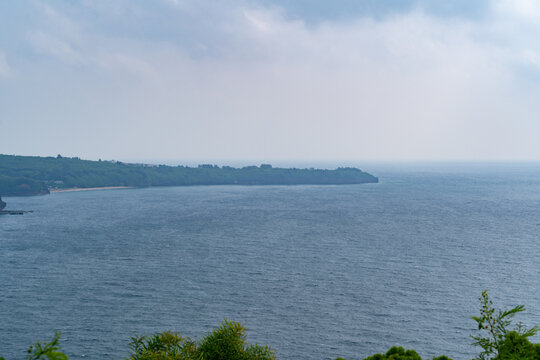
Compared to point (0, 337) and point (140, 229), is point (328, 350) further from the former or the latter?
point (140, 229)

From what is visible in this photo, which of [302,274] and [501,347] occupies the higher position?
[501,347]

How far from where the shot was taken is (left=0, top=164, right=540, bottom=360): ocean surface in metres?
46.6

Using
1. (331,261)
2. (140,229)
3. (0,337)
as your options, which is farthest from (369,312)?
(140,229)

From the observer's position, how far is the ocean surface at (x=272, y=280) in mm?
46562

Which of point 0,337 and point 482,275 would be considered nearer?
point 0,337

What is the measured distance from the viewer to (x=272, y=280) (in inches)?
2544

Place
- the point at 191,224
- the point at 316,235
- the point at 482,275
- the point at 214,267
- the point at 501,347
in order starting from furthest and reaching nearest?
the point at 191,224 < the point at 316,235 < the point at 214,267 < the point at 482,275 < the point at 501,347

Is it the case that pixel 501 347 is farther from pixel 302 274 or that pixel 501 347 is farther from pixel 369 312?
pixel 302 274

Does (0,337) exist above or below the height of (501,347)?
below

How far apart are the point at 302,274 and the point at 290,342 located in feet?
77.5

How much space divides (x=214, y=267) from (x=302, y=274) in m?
15.4

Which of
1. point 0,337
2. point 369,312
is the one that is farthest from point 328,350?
point 0,337

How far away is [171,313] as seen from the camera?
5200 centimetres

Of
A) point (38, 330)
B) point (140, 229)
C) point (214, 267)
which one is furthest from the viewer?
point (140, 229)
